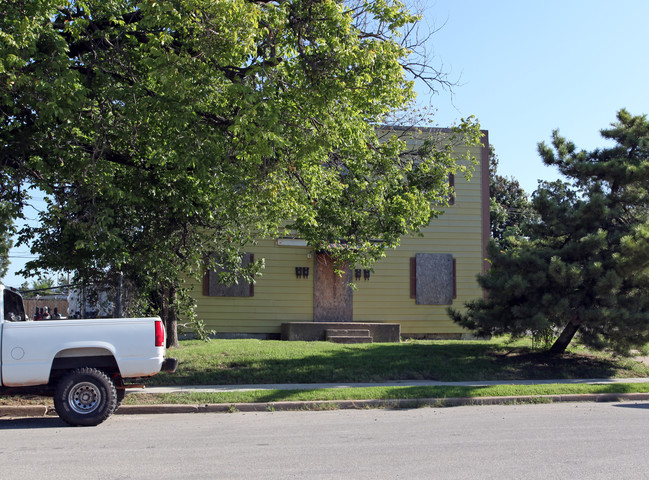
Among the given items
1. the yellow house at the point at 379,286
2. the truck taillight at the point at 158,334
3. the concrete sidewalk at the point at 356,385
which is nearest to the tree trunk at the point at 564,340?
the concrete sidewalk at the point at 356,385

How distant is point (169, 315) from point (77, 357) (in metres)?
7.09

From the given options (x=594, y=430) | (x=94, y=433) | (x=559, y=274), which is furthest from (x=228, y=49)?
(x=559, y=274)

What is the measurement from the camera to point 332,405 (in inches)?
456

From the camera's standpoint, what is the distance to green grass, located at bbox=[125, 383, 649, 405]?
38.1 feet

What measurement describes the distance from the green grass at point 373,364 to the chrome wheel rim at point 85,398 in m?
3.51

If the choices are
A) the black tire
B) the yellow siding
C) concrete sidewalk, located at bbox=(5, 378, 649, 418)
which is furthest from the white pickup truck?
the yellow siding

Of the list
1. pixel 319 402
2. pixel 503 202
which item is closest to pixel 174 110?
pixel 319 402

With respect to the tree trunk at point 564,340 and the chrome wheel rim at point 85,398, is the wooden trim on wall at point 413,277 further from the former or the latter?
the chrome wheel rim at point 85,398

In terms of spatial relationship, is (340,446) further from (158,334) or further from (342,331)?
(342,331)

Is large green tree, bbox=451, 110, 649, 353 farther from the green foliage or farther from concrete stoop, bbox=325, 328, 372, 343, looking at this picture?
the green foliage

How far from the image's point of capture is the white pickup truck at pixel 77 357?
9414 millimetres

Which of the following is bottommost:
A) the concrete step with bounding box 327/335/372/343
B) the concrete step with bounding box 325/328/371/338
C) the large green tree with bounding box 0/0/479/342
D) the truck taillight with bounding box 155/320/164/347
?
the concrete step with bounding box 327/335/372/343

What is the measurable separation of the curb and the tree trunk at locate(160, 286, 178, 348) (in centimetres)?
549

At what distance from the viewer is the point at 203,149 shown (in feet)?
35.7
